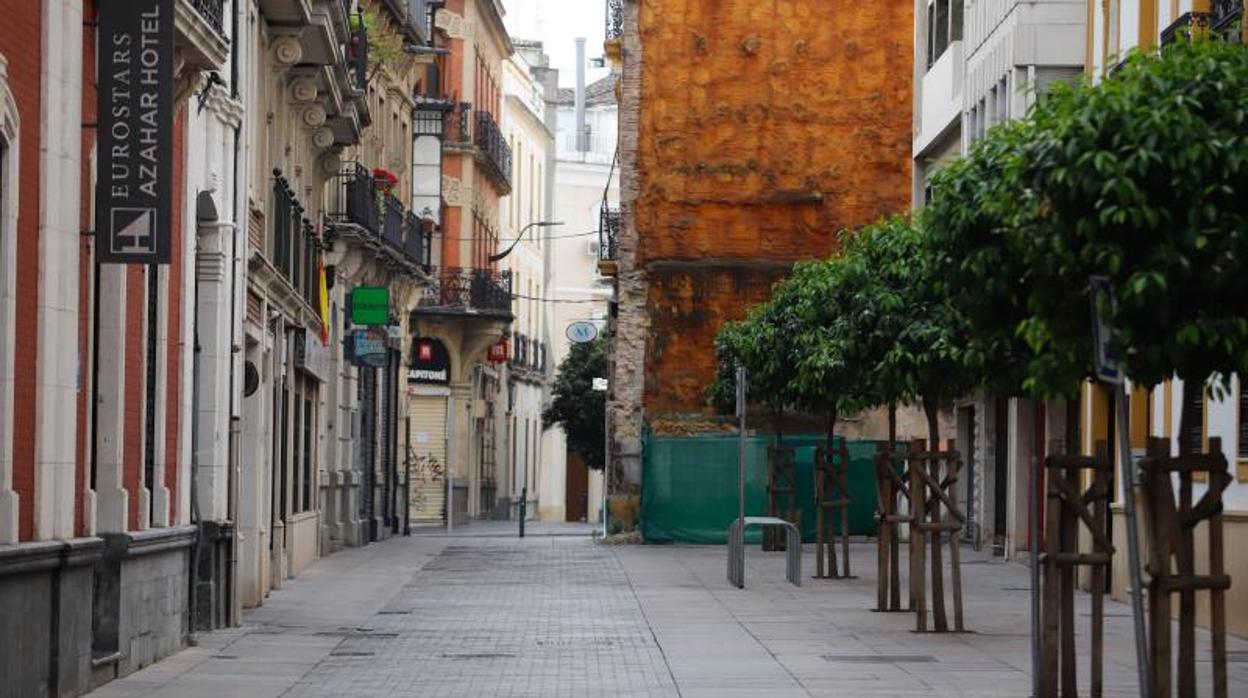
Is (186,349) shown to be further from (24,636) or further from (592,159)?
(592,159)

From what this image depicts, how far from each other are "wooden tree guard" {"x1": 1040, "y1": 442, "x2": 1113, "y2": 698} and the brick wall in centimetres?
623

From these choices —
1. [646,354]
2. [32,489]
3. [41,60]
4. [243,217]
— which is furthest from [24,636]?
[646,354]

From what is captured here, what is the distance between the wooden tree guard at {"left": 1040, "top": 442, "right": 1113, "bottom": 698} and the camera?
1688 centimetres

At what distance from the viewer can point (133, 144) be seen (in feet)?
56.9

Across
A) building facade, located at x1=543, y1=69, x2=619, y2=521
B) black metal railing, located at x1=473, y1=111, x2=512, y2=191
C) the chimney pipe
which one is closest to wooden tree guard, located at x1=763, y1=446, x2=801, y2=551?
black metal railing, located at x1=473, y1=111, x2=512, y2=191

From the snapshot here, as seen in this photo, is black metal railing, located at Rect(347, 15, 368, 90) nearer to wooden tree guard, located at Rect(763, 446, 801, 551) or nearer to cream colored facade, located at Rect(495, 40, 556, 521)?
wooden tree guard, located at Rect(763, 446, 801, 551)

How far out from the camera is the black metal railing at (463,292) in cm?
7181

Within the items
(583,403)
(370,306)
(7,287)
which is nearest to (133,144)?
(7,287)

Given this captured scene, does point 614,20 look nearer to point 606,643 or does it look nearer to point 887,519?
point 887,519

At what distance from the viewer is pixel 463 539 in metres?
56.4

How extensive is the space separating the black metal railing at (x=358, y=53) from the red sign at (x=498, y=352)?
1289 inches

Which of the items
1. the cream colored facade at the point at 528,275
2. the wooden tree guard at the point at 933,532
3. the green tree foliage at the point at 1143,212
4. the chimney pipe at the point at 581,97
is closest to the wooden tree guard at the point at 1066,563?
the green tree foliage at the point at 1143,212

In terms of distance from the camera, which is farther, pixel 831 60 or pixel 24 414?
pixel 831 60

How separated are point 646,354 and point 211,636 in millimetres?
29308
